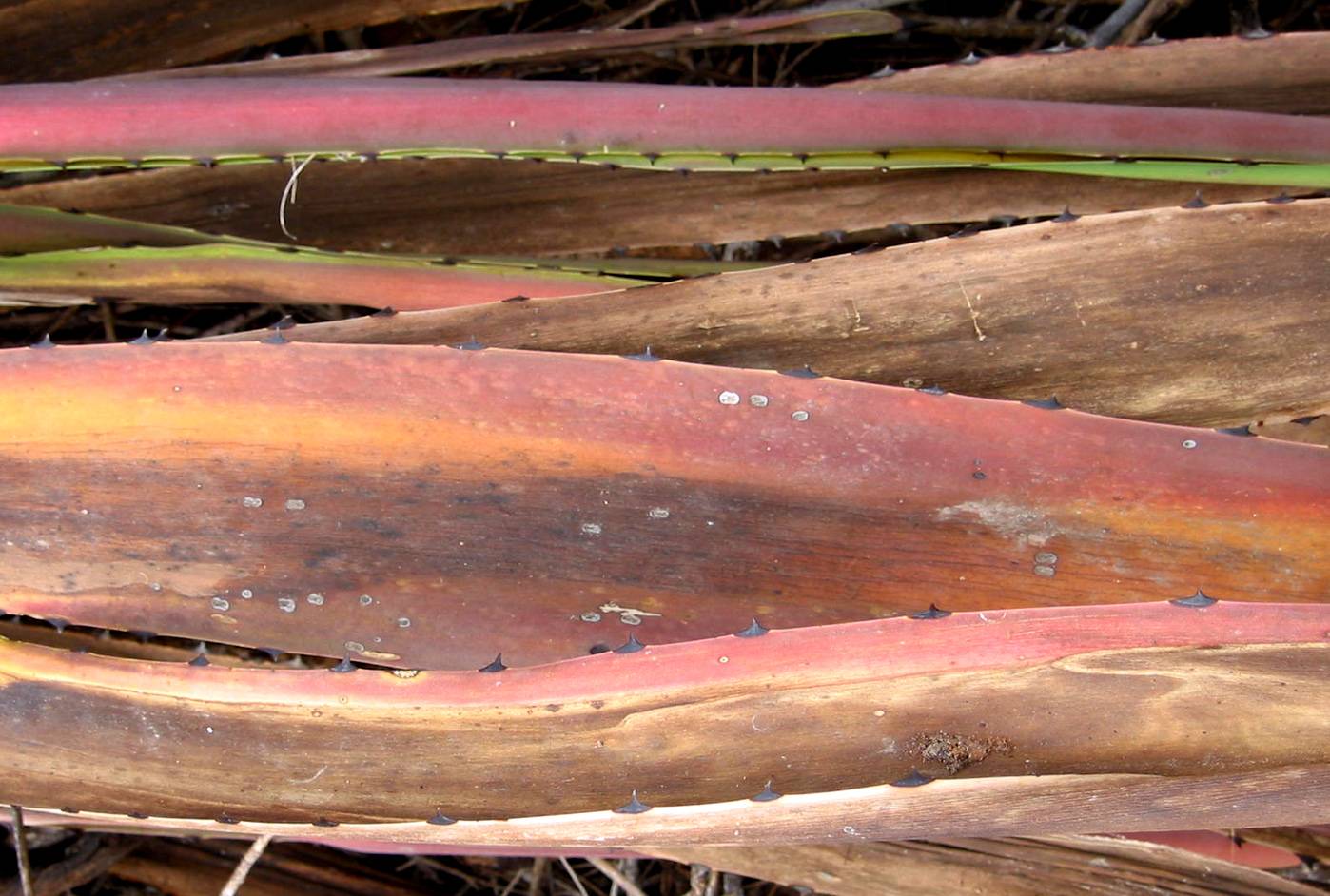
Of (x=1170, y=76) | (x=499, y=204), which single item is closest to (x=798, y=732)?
(x=499, y=204)

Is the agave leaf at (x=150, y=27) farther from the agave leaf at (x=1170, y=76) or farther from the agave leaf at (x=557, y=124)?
the agave leaf at (x=1170, y=76)

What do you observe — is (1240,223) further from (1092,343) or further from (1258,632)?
(1258,632)

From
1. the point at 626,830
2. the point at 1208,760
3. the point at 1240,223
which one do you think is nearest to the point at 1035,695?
the point at 1208,760

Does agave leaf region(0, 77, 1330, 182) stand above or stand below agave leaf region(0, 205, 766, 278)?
above

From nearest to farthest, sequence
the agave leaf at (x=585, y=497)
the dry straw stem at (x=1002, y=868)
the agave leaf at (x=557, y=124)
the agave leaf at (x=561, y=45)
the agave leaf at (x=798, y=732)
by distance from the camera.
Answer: the agave leaf at (x=798, y=732) → the agave leaf at (x=585, y=497) → the agave leaf at (x=557, y=124) → the dry straw stem at (x=1002, y=868) → the agave leaf at (x=561, y=45)

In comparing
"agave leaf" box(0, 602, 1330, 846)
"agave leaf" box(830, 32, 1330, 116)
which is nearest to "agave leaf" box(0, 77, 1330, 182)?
"agave leaf" box(830, 32, 1330, 116)

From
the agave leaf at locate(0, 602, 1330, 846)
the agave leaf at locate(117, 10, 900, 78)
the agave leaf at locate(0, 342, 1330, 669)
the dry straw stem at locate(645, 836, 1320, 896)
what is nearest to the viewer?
the agave leaf at locate(0, 602, 1330, 846)

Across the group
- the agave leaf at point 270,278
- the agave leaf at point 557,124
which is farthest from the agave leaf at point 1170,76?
the agave leaf at point 270,278

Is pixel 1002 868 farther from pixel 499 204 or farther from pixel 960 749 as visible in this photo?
pixel 499 204

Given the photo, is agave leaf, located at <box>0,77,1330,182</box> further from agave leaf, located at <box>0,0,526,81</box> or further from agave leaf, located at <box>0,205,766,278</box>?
agave leaf, located at <box>0,0,526,81</box>
